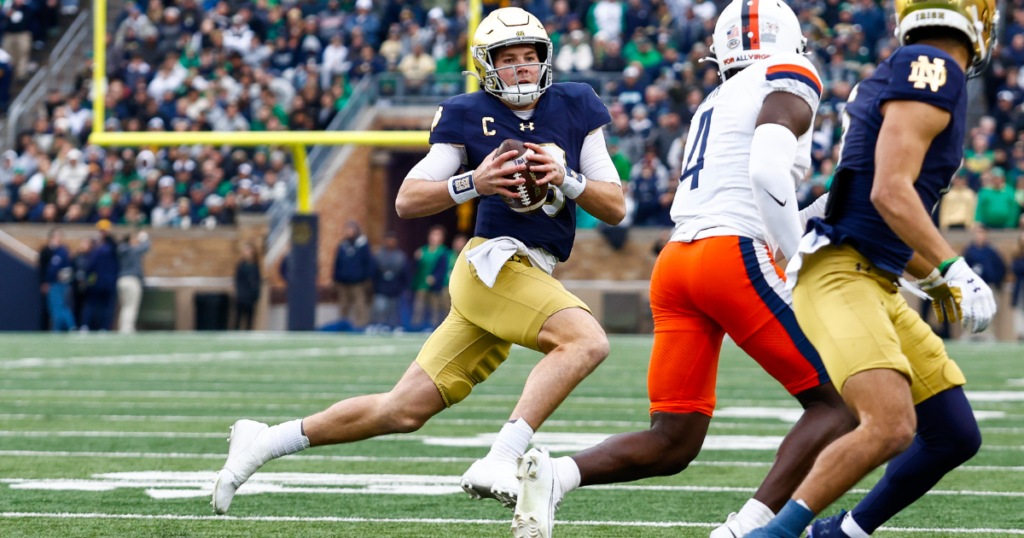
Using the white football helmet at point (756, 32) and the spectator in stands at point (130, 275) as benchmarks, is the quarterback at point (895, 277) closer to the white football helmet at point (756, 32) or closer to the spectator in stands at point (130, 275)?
the white football helmet at point (756, 32)

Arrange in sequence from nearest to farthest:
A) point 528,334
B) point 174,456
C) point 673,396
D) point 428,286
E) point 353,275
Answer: point 673,396, point 528,334, point 174,456, point 428,286, point 353,275

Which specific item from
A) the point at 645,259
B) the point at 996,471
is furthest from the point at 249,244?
the point at 996,471

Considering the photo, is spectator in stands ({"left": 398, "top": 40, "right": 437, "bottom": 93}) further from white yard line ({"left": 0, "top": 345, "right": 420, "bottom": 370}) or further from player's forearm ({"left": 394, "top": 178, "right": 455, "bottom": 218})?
player's forearm ({"left": 394, "top": 178, "right": 455, "bottom": 218})

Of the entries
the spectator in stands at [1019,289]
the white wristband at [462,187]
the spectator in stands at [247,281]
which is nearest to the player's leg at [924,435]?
the white wristband at [462,187]

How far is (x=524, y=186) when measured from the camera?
4.14 metres

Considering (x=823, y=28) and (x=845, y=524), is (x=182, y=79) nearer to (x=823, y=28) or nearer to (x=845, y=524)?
(x=823, y=28)

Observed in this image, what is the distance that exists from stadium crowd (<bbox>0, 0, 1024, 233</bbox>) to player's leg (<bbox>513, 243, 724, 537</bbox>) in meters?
13.6

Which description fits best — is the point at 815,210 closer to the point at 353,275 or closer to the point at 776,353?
the point at 776,353

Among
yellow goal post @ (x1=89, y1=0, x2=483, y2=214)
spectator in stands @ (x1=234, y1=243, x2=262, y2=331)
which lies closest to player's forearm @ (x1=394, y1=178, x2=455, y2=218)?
yellow goal post @ (x1=89, y1=0, x2=483, y2=214)

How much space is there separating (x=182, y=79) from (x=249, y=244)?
2.98 meters

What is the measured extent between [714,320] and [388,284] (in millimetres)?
15201

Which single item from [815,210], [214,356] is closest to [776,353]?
[815,210]

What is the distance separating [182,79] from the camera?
20797 mm

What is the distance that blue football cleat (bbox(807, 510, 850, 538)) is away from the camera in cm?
355
